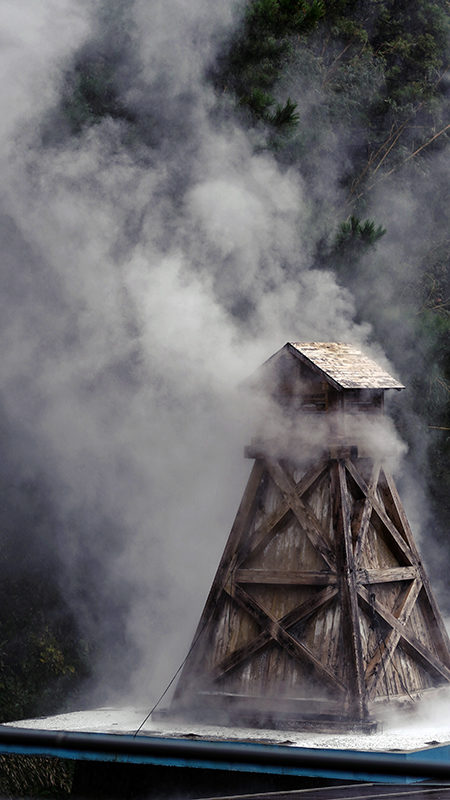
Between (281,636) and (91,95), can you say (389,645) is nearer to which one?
(281,636)

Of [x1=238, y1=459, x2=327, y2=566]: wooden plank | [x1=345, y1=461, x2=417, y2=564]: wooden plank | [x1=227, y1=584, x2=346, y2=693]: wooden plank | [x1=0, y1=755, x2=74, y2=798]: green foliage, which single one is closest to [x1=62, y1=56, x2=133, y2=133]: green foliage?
[x1=238, y1=459, x2=327, y2=566]: wooden plank

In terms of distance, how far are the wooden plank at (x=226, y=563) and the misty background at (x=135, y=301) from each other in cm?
171

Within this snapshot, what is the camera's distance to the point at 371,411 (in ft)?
32.1

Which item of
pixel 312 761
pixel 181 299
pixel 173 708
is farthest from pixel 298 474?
pixel 312 761

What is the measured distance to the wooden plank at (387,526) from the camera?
9.45m

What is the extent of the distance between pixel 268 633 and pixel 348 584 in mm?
894

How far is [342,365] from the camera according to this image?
966 cm

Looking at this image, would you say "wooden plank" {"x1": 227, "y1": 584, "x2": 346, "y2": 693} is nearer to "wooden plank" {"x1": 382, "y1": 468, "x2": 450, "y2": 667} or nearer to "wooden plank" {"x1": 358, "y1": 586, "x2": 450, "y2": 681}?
"wooden plank" {"x1": 358, "y1": 586, "x2": 450, "y2": 681}

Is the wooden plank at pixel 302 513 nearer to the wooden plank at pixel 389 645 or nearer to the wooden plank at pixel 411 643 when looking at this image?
the wooden plank at pixel 411 643

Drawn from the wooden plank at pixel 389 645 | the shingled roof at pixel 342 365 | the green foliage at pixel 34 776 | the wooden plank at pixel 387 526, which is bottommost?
the green foliage at pixel 34 776

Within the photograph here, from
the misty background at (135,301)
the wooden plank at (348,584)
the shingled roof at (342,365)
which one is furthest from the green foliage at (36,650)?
the shingled roof at (342,365)

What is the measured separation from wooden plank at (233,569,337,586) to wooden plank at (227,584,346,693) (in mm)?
125

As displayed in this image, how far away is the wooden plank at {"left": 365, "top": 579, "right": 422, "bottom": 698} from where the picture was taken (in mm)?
8758

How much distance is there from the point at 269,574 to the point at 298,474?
1.00 meters
